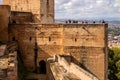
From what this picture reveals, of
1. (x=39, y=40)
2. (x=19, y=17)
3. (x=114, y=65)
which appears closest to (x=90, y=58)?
(x=39, y=40)

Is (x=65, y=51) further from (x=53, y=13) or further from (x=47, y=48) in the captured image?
(x=53, y=13)

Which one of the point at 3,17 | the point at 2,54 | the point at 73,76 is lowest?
the point at 73,76

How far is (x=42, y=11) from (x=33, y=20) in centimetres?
148

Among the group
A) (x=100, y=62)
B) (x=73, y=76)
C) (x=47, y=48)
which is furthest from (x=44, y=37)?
(x=73, y=76)

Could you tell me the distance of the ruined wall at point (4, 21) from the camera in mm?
32000

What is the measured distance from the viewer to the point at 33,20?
37.2 m

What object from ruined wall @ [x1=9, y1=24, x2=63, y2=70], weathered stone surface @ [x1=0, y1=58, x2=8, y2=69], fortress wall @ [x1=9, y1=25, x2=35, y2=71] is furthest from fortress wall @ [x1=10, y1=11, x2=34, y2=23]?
weathered stone surface @ [x1=0, y1=58, x2=8, y2=69]

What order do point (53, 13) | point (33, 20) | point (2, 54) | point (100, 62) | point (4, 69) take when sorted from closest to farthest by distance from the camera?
point (4, 69), point (2, 54), point (100, 62), point (33, 20), point (53, 13)

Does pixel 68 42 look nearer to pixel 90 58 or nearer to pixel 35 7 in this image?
pixel 90 58

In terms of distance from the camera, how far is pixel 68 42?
3142 centimetres

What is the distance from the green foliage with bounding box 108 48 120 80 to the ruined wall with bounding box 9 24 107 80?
54.5 ft

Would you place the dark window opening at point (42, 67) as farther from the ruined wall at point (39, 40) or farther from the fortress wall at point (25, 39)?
the fortress wall at point (25, 39)

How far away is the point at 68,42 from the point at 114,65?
1957cm

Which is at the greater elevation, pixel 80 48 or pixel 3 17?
pixel 3 17
